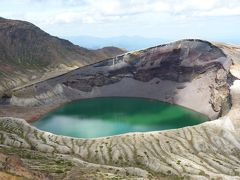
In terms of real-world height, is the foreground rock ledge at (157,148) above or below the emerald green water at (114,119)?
above

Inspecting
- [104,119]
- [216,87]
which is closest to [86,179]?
[104,119]

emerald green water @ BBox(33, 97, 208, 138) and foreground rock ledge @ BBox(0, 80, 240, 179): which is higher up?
foreground rock ledge @ BBox(0, 80, 240, 179)

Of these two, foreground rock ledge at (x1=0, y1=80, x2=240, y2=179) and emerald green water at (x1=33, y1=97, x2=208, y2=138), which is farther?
emerald green water at (x1=33, y1=97, x2=208, y2=138)

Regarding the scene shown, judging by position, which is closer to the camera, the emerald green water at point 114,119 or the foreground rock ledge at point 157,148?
the foreground rock ledge at point 157,148

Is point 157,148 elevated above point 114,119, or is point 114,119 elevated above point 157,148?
point 157,148
